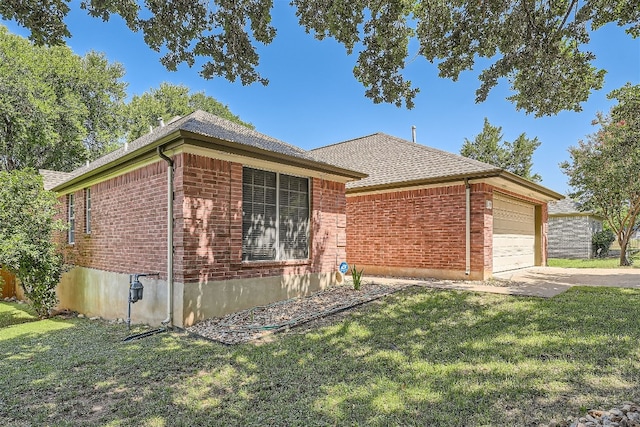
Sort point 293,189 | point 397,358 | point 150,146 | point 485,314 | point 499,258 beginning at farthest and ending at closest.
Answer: point 499,258 < point 293,189 < point 150,146 < point 485,314 < point 397,358

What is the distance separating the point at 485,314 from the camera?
6.29 metres

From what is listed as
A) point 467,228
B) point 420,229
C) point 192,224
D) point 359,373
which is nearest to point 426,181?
point 420,229

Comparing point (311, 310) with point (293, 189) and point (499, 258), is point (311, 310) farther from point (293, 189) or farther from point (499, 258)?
point (499, 258)

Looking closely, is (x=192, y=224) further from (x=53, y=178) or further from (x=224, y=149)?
(x=53, y=178)

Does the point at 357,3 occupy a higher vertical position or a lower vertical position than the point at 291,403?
higher

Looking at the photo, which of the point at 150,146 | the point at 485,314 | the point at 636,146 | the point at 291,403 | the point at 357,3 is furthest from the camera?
the point at 636,146

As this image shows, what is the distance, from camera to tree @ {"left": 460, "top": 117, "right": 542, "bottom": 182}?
29641 millimetres

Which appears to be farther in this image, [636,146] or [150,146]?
[636,146]

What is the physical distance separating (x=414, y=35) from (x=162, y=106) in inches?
1168

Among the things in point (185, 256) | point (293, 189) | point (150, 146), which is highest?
point (150, 146)

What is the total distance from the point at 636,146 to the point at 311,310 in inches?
422

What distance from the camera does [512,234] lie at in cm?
1264

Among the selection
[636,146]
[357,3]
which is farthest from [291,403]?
[636,146]

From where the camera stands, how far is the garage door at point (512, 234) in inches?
452
